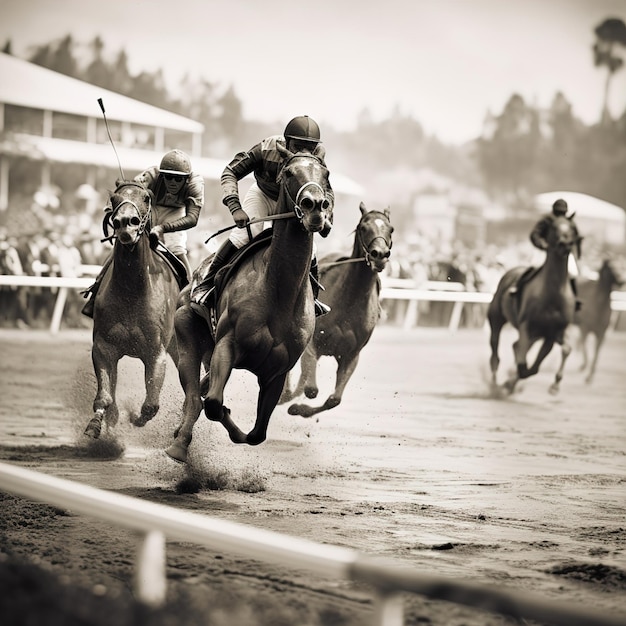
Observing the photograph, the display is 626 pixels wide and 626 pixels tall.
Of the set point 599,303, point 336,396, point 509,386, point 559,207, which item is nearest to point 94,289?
point 336,396

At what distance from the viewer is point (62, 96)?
30.4 m

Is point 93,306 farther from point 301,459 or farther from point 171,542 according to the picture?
point 171,542

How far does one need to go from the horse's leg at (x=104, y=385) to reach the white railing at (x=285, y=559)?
15.3 feet

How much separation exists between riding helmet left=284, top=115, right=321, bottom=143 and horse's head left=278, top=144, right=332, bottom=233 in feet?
1.03

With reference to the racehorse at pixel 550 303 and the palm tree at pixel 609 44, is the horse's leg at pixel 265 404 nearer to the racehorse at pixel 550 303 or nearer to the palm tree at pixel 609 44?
the racehorse at pixel 550 303

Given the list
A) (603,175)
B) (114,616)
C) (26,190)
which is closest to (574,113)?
Result: (603,175)

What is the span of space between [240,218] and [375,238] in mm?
2802

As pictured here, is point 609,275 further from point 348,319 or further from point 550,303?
point 348,319


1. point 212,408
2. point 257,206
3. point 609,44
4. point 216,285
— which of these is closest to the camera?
point 212,408

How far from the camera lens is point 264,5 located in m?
35.7

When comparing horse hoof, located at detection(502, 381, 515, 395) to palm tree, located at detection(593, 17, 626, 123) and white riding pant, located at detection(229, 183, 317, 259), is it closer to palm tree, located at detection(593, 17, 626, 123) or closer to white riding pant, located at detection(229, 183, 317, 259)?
white riding pant, located at detection(229, 183, 317, 259)

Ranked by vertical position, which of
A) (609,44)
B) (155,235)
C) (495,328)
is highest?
(609,44)

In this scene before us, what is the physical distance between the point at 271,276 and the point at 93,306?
9.19ft

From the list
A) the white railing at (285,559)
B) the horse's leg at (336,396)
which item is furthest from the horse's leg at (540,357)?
the white railing at (285,559)
